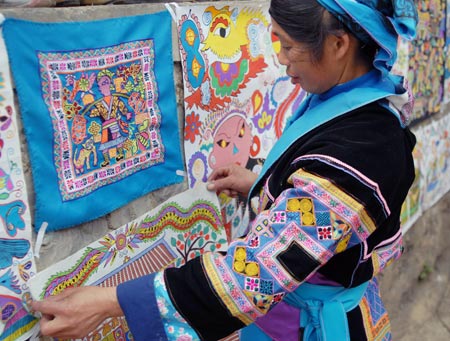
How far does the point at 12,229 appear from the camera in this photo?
1444 millimetres

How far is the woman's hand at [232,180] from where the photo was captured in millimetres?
2035

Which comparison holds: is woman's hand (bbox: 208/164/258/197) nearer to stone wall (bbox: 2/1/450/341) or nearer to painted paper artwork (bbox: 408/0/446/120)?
stone wall (bbox: 2/1/450/341)

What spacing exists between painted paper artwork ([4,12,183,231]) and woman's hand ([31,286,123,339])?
0.88 ft

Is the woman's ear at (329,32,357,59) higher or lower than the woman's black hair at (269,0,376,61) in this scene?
lower

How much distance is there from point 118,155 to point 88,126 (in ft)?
0.51

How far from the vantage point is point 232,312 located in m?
1.33

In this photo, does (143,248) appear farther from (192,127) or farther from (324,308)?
(324,308)

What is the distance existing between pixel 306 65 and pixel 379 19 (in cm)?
20

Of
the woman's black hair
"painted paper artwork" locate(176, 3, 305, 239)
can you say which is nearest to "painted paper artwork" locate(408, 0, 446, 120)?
"painted paper artwork" locate(176, 3, 305, 239)

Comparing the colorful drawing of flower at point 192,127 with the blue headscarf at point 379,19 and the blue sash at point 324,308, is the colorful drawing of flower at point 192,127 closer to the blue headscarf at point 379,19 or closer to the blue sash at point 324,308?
the blue sash at point 324,308

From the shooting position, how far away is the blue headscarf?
1.29 m

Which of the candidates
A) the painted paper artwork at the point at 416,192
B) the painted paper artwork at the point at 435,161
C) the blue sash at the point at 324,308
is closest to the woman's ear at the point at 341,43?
the blue sash at the point at 324,308

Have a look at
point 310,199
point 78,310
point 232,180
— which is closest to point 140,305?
point 78,310

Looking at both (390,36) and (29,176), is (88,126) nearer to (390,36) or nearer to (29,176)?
(29,176)
